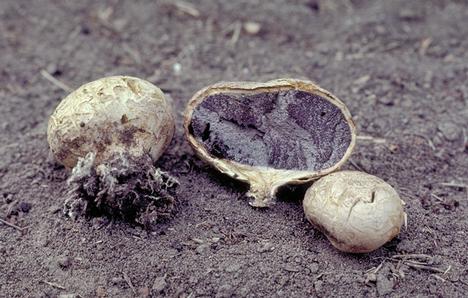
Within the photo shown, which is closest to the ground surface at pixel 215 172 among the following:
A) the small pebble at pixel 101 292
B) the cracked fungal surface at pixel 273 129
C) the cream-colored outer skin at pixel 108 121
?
the small pebble at pixel 101 292

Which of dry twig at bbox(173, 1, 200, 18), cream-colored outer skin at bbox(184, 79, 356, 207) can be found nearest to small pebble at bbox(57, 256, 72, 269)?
→ cream-colored outer skin at bbox(184, 79, 356, 207)

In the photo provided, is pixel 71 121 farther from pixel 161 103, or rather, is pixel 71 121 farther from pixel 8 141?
pixel 8 141

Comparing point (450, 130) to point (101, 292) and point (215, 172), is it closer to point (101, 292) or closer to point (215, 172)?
point (215, 172)

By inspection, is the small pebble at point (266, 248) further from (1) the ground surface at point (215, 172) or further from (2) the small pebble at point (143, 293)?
(2) the small pebble at point (143, 293)

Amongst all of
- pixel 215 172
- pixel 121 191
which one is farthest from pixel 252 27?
pixel 121 191

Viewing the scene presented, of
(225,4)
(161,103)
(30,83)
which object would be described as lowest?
(30,83)

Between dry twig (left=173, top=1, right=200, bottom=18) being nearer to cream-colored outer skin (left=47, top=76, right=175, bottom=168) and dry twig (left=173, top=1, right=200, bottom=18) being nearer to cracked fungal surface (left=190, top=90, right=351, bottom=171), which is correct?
cracked fungal surface (left=190, top=90, right=351, bottom=171)

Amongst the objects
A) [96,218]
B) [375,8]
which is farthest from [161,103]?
[375,8]
